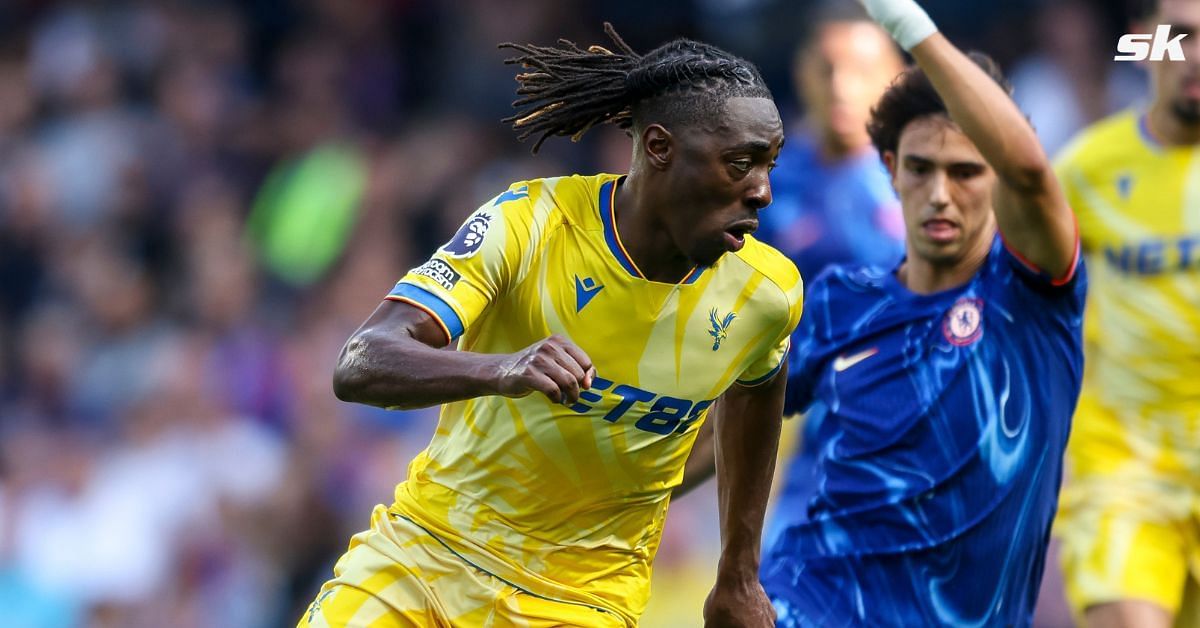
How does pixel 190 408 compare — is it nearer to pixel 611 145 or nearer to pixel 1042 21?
pixel 611 145

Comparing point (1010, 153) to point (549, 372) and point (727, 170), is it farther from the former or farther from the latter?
point (549, 372)

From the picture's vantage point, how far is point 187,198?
12492mm

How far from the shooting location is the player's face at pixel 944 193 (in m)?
5.29

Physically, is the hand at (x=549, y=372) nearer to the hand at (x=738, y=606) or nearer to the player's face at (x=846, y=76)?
the hand at (x=738, y=606)

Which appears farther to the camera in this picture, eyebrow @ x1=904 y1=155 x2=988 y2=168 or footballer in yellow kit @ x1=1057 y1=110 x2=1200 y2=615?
footballer in yellow kit @ x1=1057 y1=110 x2=1200 y2=615

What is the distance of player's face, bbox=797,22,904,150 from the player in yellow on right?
1558 millimetres

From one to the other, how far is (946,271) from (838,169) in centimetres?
256

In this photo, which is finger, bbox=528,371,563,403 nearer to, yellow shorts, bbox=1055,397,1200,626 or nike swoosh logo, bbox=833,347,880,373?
nike swoosh logo, bbox=833,347,880,373

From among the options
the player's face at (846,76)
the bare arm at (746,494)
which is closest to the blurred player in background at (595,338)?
the bare arm at (746,494)

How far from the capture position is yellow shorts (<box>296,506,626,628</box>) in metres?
4.41

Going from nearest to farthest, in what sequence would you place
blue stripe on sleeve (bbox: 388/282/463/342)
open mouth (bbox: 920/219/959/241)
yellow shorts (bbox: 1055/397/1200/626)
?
blue stripe on sleeve (bbox: 388/282/463/342), open mouth (bbox: 920/219/959/241), yellow shorts (bbox: 1055/397/1200/626)

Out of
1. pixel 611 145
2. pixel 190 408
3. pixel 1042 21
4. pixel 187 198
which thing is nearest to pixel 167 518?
pixel 190 408

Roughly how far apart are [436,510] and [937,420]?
1.51 m

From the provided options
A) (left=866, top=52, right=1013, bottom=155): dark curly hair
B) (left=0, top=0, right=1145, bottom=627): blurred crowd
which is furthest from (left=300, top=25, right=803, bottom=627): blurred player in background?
(left=0, top=0, right=1145, bottom=627): blurred crowd
